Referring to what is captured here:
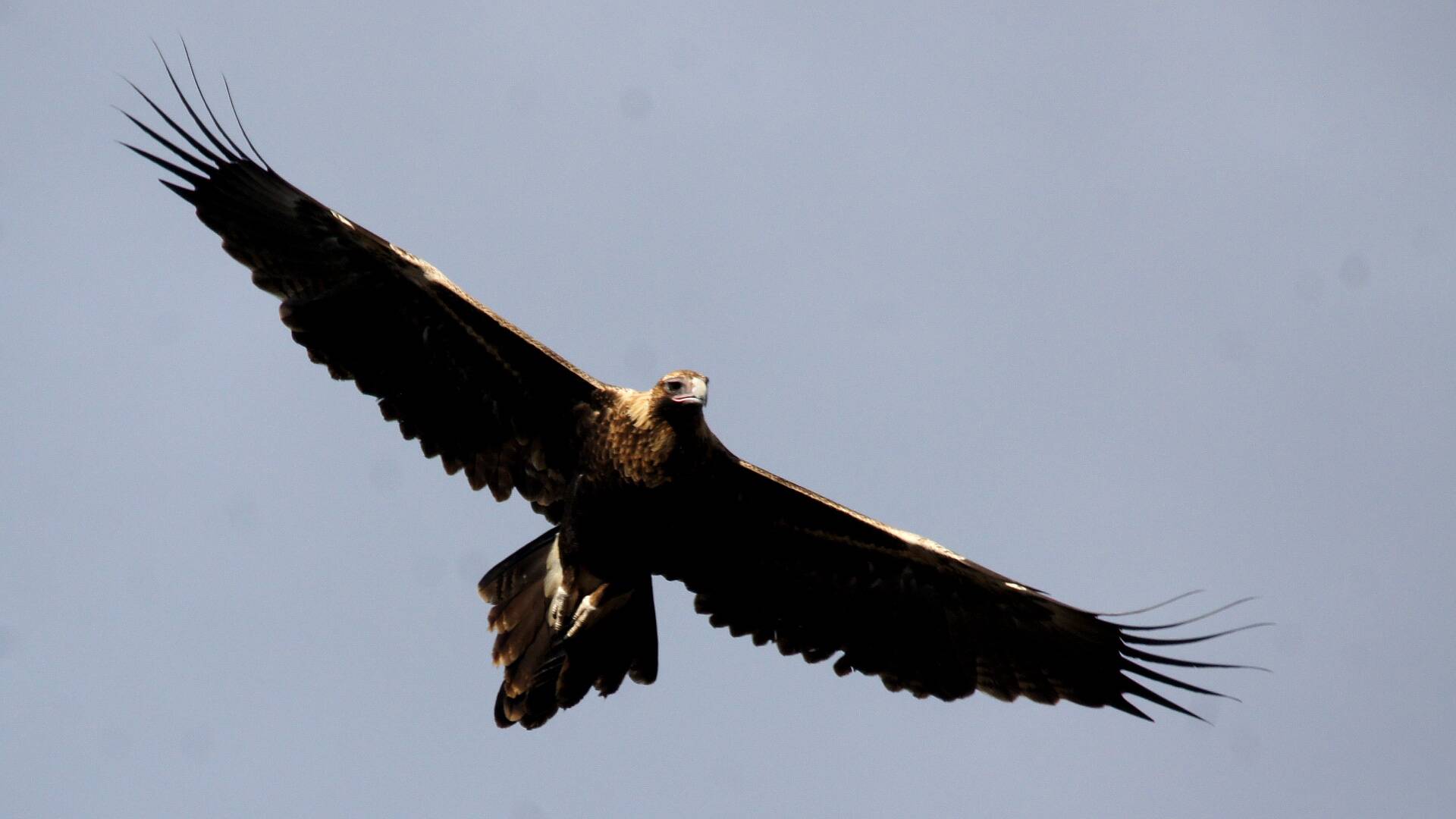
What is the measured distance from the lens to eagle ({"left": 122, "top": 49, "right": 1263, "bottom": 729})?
411 inches

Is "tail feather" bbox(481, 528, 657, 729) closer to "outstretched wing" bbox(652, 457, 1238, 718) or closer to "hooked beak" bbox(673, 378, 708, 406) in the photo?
"outstretched wing" bbox(652, 457, 1238, 718)

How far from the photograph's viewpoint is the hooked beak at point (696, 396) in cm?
982

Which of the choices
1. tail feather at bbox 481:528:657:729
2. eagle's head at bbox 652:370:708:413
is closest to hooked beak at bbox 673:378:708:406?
eagle's head at bbox 652:370:708:413

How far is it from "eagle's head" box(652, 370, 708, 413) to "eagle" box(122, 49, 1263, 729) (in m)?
0.31

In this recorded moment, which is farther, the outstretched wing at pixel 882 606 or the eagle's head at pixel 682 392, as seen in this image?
the outstretched wing at pixel 882 606

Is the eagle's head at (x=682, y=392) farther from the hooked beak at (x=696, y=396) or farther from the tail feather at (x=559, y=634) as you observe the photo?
the tail feather at (x=559, y=634)

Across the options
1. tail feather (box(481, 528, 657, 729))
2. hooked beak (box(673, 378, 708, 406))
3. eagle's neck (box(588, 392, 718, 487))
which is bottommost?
tail feather (box(481, 528, 657, 729))

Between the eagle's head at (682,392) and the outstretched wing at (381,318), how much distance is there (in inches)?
24.5

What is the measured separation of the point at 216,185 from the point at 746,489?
3484 millimetres

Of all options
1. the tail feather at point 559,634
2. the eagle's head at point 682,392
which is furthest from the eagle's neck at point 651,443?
the tail feather at point 559,634

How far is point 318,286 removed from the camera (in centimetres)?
1053

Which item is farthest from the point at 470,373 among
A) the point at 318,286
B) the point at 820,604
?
the point at 820,604

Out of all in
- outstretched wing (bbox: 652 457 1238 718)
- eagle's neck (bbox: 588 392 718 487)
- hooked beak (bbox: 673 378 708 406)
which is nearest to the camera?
hooked beak (bbox: 673 378 708 406)

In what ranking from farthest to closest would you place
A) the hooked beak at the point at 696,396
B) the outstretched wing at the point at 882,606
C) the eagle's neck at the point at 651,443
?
the outstretched wing at the point at 882,606 → the eagle's neck at the point at 651,443 → the hooked beak at the point at 696,396
